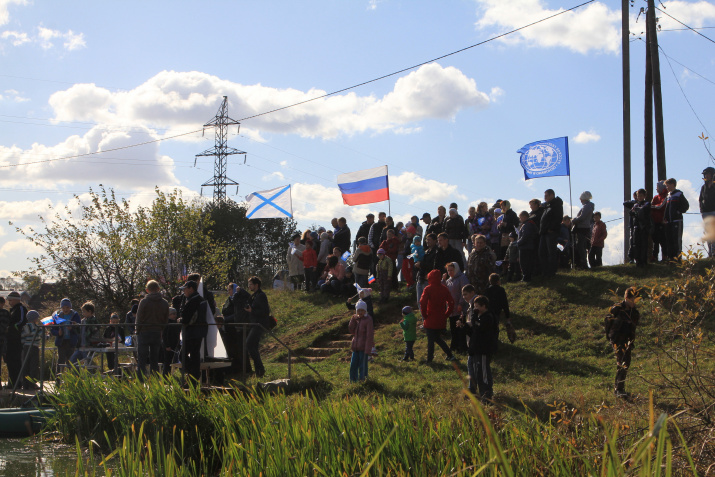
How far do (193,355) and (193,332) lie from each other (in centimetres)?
36

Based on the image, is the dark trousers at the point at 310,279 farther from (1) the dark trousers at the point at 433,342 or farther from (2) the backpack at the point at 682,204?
(2) the backpack at the point at 682,204

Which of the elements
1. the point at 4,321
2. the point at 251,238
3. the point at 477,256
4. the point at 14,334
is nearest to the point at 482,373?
the point at 477,256

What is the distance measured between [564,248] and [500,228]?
183cm

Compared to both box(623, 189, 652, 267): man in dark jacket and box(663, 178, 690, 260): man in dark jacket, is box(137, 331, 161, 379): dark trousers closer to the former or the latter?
box(623, 189, 652, 267): man in dark jacket

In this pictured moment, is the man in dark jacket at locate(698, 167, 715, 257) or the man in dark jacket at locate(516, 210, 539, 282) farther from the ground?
the man in dark jacket at locate(698, 167, 715, 257)

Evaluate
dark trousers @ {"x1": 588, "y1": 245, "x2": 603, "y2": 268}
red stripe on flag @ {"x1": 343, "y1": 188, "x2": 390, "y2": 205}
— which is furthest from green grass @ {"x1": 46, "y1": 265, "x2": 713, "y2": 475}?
red stripe on flag @ {"x1": 343, "y1": 188, "x2": 390, "y2": 205}

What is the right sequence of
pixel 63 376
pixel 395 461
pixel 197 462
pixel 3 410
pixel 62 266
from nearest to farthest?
pixel 395 461, pixel 197 462, pixel 63 376, pixel 3 410, pixel 62 266

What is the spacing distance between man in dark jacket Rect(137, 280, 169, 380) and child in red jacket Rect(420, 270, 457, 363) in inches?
178

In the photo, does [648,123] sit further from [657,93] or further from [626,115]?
[626,115]

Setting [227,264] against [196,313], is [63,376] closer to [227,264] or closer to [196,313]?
[196,313]

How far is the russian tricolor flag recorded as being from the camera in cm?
2212

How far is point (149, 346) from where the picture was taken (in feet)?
37.7

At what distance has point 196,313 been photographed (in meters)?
11.4

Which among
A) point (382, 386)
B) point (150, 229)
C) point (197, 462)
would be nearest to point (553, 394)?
point (382, 386)
